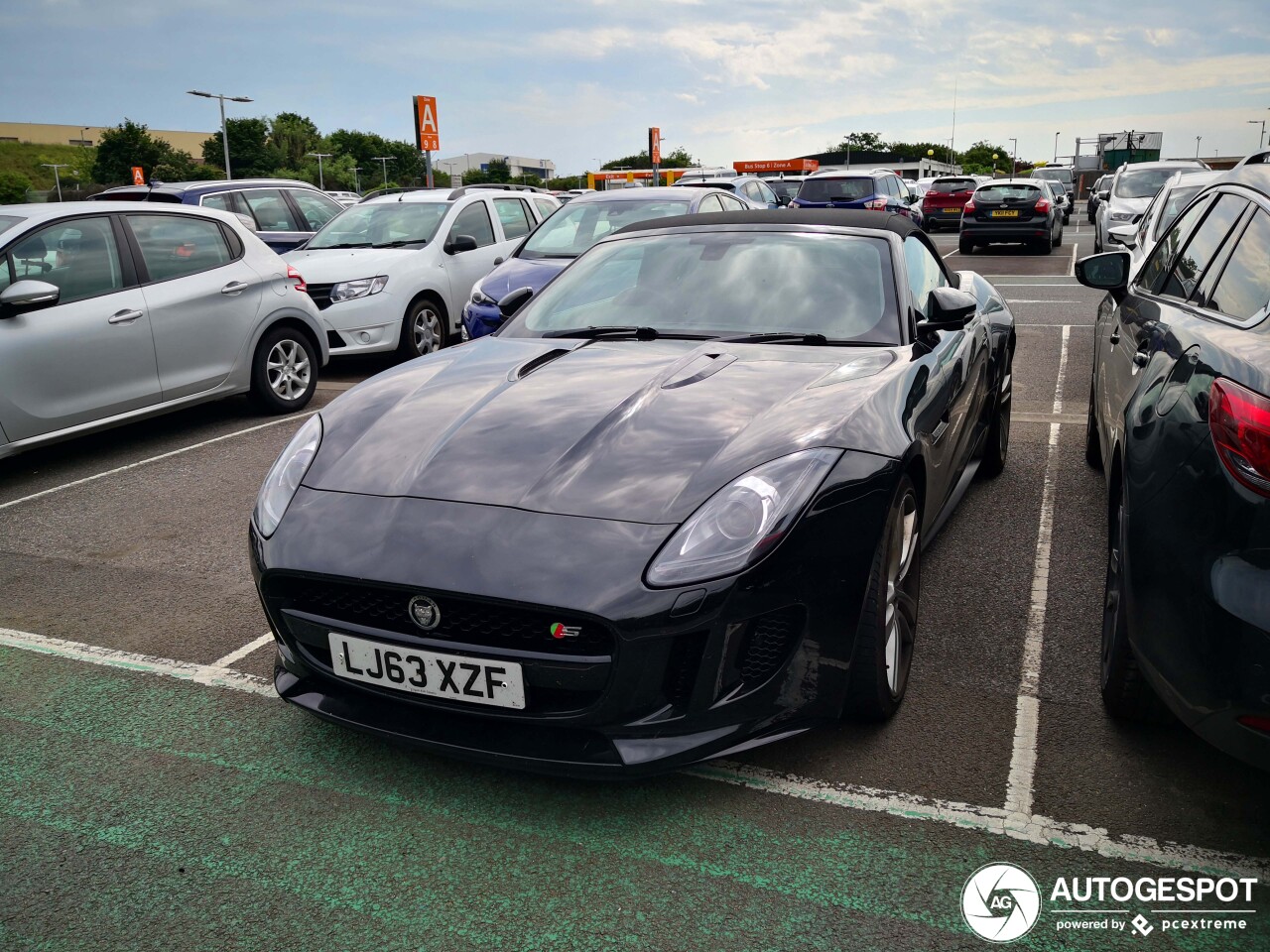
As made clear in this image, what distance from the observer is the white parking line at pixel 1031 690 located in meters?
2.71

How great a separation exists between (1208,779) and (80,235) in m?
6.56

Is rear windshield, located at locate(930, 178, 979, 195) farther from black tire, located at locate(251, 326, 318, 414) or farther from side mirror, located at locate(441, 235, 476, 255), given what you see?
black tire, located at locate(251, 326, 318, 414)

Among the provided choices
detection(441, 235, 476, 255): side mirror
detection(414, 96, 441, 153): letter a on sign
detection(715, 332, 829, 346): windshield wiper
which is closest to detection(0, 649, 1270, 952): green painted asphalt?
detection(715, 332, 829, 346): windshield wiper

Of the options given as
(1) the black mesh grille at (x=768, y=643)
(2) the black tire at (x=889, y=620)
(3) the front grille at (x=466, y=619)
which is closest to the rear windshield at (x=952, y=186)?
(2) the black tire at (x=889, y=620)

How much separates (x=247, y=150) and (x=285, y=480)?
118 meters

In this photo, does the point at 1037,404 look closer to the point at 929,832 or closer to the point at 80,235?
the point at 929,832

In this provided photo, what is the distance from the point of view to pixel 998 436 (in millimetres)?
5578

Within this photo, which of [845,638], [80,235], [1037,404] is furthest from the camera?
[1037,404]

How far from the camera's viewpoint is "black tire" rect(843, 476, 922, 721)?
2789 mm

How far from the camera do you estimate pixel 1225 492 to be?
88.0 inches

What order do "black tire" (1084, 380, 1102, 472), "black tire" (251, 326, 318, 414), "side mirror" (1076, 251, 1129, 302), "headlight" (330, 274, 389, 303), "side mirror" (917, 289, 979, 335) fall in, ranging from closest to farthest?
1. "side mirror" (917, 289, 979, 335)
2. "side mirror" (1076, 251, 1129, 302)
3. "black tire" (1084, 380, 1102, 472)
4. "black tire" (251, 326, 318, 414)
5. "headlight" (330, 274, 389, 303)

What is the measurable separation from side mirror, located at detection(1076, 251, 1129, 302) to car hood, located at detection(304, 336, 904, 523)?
1.53 m

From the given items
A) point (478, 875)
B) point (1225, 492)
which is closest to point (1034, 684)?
point (1225, 492)

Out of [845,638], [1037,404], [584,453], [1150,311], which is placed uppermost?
[1150,311]
